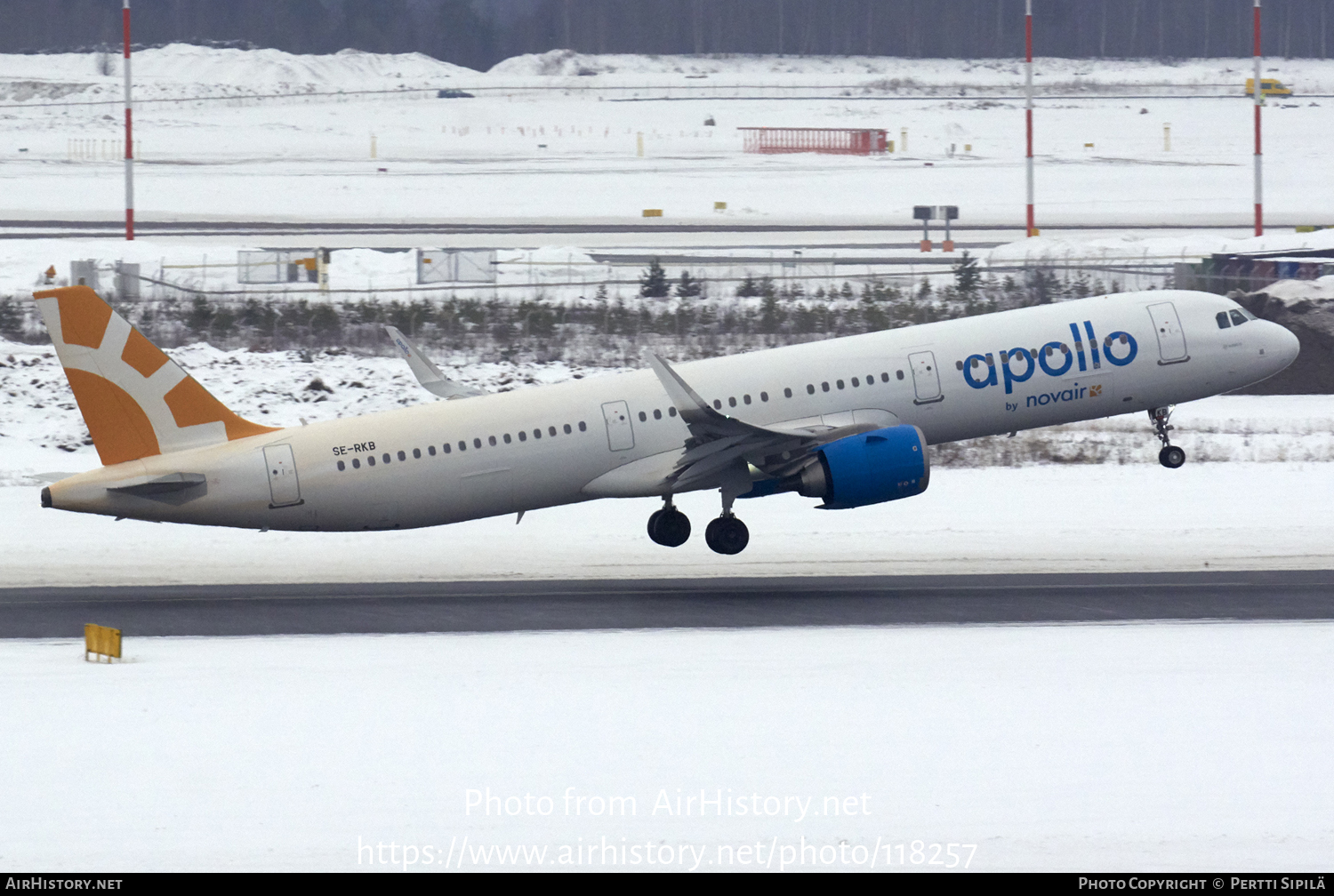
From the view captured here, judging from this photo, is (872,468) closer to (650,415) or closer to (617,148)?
(650,415)

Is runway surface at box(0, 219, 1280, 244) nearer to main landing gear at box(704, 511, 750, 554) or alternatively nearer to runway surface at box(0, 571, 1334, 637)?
main landing gear at box(704, 511, 750, 554)

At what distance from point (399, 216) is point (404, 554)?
57.5 metres

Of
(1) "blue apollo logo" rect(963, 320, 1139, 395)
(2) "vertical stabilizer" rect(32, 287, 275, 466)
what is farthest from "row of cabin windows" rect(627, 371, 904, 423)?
(2) "vertical stabilizer" rect(32, 287, 275, 466)

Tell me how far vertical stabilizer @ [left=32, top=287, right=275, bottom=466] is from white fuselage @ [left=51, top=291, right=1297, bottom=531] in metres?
0.48

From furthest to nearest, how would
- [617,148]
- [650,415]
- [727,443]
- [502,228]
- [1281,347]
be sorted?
[617,148] < [502,228] < [1281,347] < [650,415] < [727,443]

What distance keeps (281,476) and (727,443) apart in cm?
878

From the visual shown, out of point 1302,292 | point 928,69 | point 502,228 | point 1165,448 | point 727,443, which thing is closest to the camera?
point 727,443

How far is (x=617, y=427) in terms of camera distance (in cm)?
3309

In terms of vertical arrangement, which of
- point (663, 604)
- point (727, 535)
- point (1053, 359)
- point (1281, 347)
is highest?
point (1281, 347)

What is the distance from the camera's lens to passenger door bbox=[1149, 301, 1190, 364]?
115ft

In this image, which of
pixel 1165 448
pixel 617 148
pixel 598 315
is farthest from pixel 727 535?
pixel 617 148

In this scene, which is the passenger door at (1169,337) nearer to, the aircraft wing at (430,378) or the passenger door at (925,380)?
the passenger door at (925,380)

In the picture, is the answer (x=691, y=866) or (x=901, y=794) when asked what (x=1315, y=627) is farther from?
(x=691, y=866)

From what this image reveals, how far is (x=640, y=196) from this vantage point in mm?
99625
